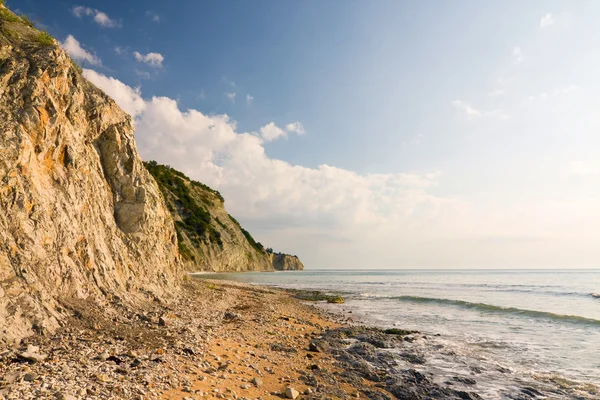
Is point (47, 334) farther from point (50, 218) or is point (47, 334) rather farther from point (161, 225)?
point (161, 225)

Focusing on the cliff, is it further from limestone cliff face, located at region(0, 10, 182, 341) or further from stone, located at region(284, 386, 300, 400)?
stone, located at region(284, 386, 300, 400)

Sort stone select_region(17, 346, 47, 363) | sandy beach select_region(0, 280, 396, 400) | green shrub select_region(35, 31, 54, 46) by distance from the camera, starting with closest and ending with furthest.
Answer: sandy beach select_region(0, 280, 396, 400) → stone select_region(17, 346, 47, 363) → green shrub select_region(35, 31, 54, 46)

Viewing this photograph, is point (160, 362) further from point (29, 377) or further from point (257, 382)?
point (29, 377)

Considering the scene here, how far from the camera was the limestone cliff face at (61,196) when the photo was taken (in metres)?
9.73

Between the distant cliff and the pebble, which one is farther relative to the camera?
the distant cliff

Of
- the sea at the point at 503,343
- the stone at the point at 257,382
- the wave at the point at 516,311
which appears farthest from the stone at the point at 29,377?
the wave at the point at 516,311

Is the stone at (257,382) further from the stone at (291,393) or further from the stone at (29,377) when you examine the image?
the stone at (29,377)

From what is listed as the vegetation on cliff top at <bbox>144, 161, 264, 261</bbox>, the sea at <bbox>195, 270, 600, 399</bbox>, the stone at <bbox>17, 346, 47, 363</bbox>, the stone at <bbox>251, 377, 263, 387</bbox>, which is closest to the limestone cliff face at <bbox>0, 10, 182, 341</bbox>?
the stone at <bbox>17, 346, 47, 363</bbox>

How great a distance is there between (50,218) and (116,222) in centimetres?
550

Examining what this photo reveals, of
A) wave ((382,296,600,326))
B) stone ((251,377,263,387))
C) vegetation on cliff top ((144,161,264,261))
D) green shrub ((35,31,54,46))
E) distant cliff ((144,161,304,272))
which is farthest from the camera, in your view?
vegetation on cliff top ((144,161,264,261))

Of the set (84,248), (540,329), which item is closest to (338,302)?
(540,329)

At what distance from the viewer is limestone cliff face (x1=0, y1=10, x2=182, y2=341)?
9.73m

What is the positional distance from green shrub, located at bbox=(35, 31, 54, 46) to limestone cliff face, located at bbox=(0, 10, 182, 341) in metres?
0.05

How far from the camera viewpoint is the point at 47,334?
8.82m
